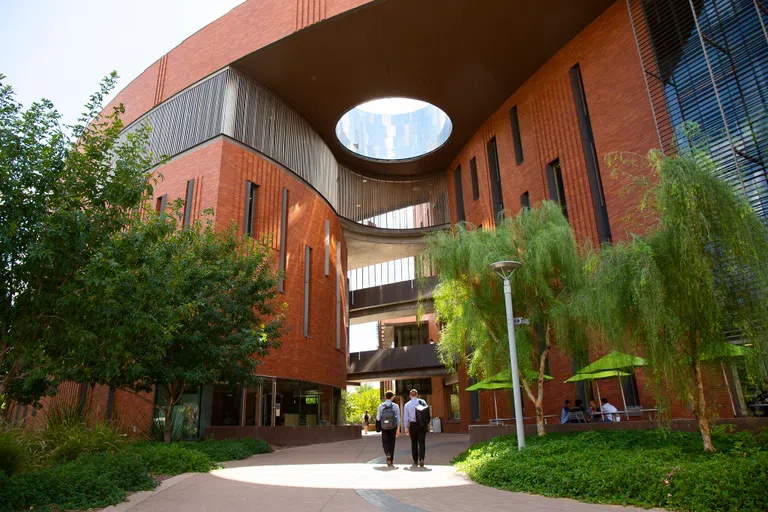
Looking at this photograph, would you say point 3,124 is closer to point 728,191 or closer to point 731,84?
point 728,191

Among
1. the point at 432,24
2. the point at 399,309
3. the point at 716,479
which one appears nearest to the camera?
the point at 716,479

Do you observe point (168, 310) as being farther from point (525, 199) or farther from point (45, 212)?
point (525, 199)

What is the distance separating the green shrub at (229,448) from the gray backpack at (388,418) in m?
4.36

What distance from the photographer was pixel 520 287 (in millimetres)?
12516

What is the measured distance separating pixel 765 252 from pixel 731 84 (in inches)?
335

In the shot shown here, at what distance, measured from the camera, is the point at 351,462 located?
12000 mm

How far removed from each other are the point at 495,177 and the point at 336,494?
2149cm

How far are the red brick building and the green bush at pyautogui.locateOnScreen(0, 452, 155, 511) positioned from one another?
9.92 meters

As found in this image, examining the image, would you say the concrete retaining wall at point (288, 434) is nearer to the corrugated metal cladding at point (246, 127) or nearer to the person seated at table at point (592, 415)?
the corrugated metal cladding at point (246, 127)

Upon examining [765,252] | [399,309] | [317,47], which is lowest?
[765,252]

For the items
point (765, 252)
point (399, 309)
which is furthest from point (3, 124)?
point (399, 309)

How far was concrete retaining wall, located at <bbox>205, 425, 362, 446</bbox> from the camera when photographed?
55.0 ft

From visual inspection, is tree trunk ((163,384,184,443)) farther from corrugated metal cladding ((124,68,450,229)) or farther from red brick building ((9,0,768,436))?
corrugated metal cladding ((124,68,450,229))

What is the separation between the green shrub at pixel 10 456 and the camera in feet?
22.4
